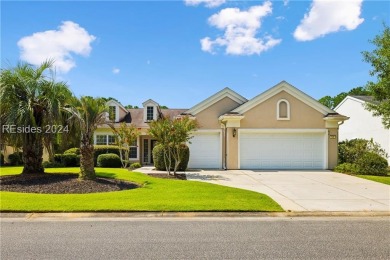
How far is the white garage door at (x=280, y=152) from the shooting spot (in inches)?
740

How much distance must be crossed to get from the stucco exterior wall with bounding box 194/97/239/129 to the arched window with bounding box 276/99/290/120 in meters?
3.44

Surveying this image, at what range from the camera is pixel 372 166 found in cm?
1684

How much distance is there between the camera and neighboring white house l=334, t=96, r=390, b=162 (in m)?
22.9

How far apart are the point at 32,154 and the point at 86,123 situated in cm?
336

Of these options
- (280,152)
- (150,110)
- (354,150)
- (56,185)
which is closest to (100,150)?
(150,110)

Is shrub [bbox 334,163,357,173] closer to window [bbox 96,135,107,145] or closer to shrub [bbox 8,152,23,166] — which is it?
window [bbox 96,135,107,145]

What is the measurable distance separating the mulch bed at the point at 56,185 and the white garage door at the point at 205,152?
8.15 m

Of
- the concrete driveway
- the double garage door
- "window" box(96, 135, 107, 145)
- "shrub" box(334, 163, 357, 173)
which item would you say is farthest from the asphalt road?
"window" box(96, 135, 107, 145)

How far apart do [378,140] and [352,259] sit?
73.9 feet

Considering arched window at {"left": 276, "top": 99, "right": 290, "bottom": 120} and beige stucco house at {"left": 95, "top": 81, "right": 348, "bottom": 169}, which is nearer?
beige stucco house at {"left": 95, "top": 81, "right": 348, "bottom": 169}

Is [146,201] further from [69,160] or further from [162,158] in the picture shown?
[69,160]

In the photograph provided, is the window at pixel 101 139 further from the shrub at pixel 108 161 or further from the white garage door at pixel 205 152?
the white garage door at pixel 205 152

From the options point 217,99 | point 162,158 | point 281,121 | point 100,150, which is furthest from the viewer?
point 100,150

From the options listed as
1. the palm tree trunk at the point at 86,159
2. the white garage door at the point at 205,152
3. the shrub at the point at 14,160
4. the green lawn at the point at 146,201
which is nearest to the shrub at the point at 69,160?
the shrub at the point at 14,160
